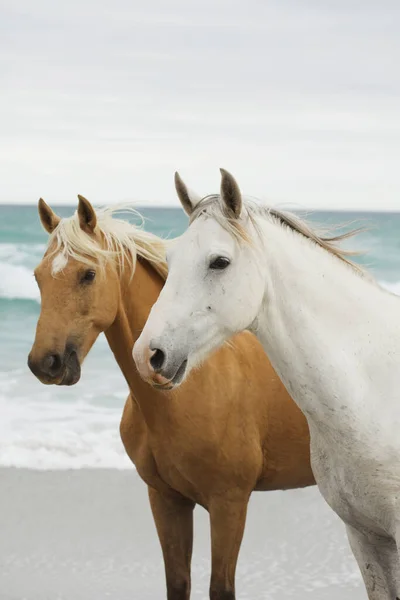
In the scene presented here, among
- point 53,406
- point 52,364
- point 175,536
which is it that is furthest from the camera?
point 53,406

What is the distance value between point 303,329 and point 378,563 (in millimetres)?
747

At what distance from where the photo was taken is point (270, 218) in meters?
2.86

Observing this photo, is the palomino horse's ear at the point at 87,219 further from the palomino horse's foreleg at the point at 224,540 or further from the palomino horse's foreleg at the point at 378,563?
the palomino horse's foreleg at the point at 378,563

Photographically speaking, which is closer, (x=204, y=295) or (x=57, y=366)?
(x=204, y=295)

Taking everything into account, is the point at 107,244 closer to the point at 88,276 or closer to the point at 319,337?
the point at 88,276

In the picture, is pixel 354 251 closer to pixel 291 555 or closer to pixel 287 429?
pixel 287 429

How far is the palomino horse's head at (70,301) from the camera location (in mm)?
3490

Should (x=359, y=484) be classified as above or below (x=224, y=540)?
above

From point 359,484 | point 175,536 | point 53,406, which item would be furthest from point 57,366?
point 53,406

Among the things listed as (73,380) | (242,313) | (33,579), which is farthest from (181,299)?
(33,579)

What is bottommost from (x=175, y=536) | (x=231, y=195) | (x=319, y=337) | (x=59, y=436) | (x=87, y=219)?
(x=59, y=436)

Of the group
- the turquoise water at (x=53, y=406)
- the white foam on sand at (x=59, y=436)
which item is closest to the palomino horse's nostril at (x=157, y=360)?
the turquoise water at (x=53, y=406)

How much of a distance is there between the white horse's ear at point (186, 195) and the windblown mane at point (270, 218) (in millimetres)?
47

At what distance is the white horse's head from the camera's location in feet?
8.63
